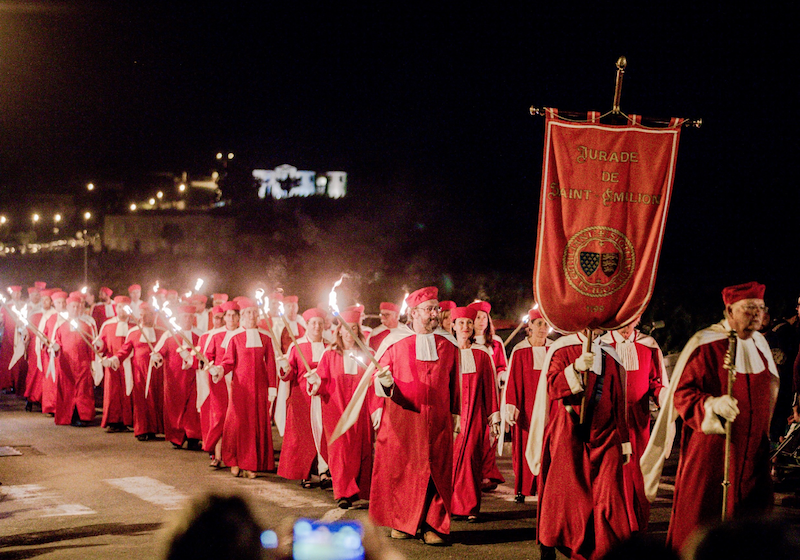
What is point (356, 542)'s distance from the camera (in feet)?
7.51

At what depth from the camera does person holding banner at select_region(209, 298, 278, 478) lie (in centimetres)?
1075

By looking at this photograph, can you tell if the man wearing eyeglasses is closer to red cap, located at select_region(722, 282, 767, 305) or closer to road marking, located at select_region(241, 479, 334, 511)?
road marking, located at select_region(241, 479, 334, 511)

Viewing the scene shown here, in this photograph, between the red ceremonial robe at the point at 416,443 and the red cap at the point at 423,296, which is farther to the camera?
the red cap at the point at 423,296

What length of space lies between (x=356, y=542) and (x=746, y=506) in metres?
→ 3.97

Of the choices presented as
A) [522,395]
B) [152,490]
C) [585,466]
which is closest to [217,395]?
[152,490]

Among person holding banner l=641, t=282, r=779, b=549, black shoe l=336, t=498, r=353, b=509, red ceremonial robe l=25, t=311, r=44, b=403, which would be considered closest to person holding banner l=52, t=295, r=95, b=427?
red ceremonial robe l=25, t=311, r=44, b=403

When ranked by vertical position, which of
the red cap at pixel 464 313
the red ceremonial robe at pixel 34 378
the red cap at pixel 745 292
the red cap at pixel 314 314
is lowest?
the red ceremonial robe at pixel 34 378

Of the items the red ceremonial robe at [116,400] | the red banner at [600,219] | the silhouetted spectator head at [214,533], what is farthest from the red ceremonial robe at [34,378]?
the silhouetted spectator head at [214,533]

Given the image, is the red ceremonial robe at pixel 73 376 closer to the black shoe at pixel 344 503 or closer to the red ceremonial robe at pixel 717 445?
the black shoe at pixel 344 503

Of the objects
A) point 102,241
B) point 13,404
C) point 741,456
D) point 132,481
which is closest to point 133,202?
point 102,241

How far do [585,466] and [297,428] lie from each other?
15.4ft

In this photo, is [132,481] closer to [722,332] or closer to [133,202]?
[722,332]

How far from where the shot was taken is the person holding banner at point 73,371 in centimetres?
1513

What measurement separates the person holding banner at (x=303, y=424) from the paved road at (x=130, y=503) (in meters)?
0.23
